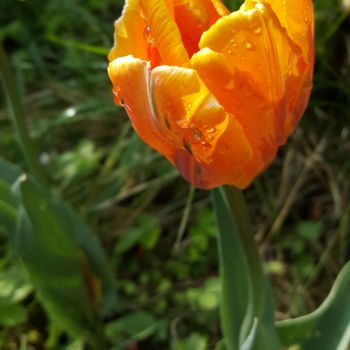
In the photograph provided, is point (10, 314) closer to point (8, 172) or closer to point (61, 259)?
point (61, 259)

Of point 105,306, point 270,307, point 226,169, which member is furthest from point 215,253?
point 226,169

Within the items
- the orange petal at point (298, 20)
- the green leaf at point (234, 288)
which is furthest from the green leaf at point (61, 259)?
the orange petal at point (298, 20)

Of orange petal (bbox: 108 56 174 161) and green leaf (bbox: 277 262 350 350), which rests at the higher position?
orange petal (bbox: 108 56 174 161)

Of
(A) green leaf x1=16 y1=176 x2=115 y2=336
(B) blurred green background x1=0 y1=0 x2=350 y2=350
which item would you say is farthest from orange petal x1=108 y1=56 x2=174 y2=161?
(B) blurred green background x1=0 y1=0 x2=350 y2=350

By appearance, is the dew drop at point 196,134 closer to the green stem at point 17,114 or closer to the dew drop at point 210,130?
the dew drop at point 210,130

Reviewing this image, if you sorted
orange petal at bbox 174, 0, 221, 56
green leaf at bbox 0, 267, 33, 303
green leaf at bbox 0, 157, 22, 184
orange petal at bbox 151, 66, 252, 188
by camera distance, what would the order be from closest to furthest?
→ orange petal at bbox 151, 66, 252, 188
orange petal at bbox 174, 0, 221, 56
green leaf at bbox 0, 157, 22, 184
green leaf at bbox 0, 267, 33, 303

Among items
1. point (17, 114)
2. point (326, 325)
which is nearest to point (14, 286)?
point (17, 114)

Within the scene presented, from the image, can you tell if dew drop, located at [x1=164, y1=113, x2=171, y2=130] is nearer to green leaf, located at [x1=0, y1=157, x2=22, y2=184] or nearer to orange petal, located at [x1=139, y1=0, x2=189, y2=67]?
orange petal, located at [x1=139, y1=0, x2=189, y2=67]
